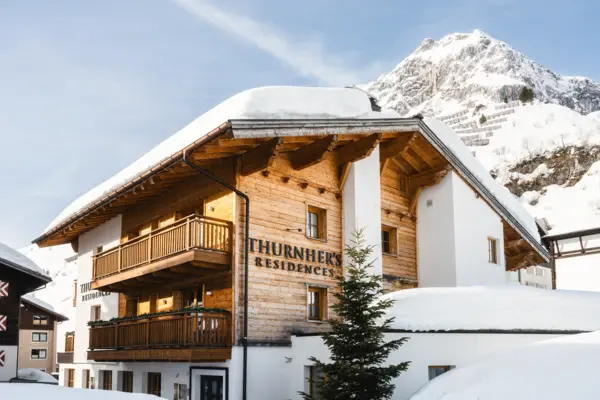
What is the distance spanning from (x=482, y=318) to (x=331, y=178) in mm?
5676

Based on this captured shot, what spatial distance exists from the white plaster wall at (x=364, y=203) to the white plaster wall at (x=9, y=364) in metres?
9.91

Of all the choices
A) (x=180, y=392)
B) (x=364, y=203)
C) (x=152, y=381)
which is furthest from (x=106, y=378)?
(x=364, y=203)

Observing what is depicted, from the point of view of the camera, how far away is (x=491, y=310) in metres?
15.0

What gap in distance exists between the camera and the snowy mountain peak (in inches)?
4347

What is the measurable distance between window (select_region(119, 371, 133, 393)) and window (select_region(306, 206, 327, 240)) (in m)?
7.20

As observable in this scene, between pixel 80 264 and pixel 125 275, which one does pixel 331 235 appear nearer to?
pixel 125 275

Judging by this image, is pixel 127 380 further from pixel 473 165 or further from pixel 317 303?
pixel 473 165

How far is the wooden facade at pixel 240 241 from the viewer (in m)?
14.8

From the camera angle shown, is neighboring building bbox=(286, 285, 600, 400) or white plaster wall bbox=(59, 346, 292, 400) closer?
neighboring building bbox=(286, 285, 600, 400)

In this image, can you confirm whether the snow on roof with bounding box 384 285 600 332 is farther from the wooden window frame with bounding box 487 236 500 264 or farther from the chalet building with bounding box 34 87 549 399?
the wooden window frame with bounding box 487 236 500 264

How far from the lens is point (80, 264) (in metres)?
24.8

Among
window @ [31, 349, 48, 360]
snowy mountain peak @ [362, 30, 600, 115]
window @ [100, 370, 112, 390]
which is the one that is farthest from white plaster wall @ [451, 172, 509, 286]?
snowy mountain peak @ [362, 30, 600, 115]

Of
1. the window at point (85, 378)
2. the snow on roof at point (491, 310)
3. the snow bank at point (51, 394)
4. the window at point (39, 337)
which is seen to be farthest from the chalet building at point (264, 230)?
the window at point (39, 337)

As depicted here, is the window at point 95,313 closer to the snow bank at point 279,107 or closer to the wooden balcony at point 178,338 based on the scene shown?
the wooden balcony at point 178,338
